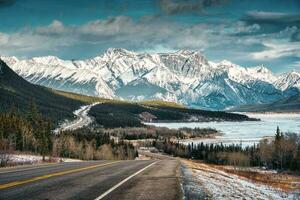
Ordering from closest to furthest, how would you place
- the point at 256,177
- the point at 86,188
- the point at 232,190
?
1. the point at 86,188
2. the point at 232,190
3. the point at 256,177

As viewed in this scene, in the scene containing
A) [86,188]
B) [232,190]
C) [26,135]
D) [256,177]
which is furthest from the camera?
[26,135]

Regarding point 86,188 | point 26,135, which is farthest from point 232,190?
point 26,135

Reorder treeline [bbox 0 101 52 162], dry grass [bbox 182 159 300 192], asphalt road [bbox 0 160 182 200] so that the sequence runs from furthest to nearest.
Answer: treeline [bbox 0 101 52 162], dry grass [bbox 182 159 300 192], asphalt road [bbox 0 160 182 200]

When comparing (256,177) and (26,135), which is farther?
(26,135)

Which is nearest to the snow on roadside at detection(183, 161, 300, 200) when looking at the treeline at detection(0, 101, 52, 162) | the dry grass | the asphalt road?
the asphalt road

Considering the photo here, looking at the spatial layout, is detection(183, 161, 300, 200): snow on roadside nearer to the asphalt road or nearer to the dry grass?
the asphalt road

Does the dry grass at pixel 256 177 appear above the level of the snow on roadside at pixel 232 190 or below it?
below

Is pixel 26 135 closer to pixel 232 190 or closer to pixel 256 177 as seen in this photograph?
pixel 256 177

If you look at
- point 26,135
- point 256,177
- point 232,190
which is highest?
point 26,135

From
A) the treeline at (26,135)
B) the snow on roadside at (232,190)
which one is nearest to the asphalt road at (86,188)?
the snow on roadside at (232,190)

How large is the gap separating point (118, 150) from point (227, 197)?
17151cm

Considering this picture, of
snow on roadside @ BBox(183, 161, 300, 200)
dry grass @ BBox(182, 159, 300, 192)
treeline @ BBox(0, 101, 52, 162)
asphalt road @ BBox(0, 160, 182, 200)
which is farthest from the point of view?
treeline @ BBox(0, 101, 52, 162)

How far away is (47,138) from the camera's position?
14050 cm

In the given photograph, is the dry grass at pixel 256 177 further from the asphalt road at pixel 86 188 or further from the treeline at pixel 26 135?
the treeline at pixel 26 135
